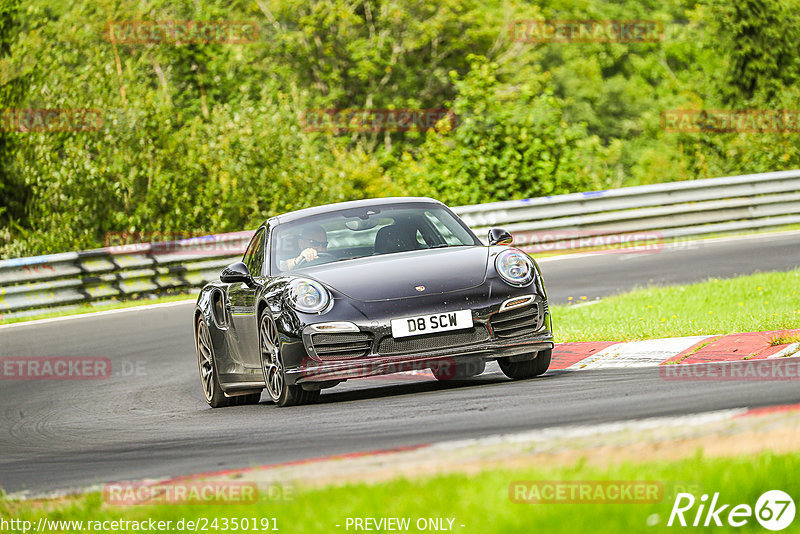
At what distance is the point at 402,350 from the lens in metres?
7.57

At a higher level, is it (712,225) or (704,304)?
(704,304)

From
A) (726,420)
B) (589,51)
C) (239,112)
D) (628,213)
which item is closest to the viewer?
(726,420)

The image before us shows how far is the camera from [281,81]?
45.3m

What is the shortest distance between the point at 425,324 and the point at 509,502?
12.2 ft

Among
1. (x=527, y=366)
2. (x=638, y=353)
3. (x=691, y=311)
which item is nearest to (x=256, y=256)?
(x=527, y=366)

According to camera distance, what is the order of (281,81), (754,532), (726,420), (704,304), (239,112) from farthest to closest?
(281,81)
(239,112)
(704,304)
(726,420)
(754,532)

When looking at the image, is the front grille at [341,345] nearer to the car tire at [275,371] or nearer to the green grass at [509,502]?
the car tire at [275,371]

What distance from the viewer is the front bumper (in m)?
A: 7.55

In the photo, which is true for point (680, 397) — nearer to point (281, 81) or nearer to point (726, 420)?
point (726, 420)

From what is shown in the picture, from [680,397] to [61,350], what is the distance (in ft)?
28.9

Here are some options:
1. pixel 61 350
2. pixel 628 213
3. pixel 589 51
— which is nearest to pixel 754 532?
pixel 61 350

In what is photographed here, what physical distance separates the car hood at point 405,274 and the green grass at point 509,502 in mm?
3323

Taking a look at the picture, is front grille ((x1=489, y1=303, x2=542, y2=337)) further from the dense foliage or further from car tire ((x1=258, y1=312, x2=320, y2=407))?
the dense foliage

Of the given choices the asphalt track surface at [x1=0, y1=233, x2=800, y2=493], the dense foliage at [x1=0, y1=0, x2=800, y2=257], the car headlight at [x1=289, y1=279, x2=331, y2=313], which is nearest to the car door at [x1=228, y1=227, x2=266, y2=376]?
the asphalt track surface at [x1=0, y1=233, x2=800, y2=493]
